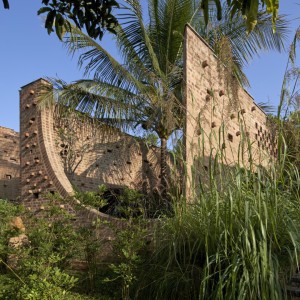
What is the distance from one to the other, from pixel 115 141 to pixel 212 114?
6.02 meters

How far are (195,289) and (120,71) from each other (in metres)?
5.74

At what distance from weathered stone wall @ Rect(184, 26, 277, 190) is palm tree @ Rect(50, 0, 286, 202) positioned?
1.09 m

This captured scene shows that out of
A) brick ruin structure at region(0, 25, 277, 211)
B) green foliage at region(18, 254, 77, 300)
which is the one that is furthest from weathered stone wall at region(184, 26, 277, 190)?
green foliage at region(18, 254, 77, 300)

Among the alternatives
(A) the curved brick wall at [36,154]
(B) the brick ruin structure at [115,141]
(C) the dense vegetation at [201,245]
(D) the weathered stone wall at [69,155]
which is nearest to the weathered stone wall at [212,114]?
(B) the brick ruin structure at [115,141]

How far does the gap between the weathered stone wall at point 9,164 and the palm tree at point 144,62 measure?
592cm

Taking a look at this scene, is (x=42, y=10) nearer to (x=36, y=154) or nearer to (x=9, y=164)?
(x=36, y=154)

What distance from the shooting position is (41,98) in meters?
7.55

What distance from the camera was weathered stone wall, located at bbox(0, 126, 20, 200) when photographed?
1314 centimetres

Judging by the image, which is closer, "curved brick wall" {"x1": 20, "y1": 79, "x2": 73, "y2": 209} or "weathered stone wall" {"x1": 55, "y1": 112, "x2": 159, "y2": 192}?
"curved brick wall" {"x1": 20, "y1": 79, "x2": 73, "y2": 209}

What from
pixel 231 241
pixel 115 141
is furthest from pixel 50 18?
pixel 115 141

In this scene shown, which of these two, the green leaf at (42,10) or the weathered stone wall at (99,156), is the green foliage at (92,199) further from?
the weathered stone wall at (99,156)

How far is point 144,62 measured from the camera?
930 centimetres

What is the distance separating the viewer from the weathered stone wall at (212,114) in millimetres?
4258

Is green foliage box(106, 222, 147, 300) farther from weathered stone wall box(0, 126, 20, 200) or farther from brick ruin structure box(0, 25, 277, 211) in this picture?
weathered stone wall box(0, 126, 20, 200)
